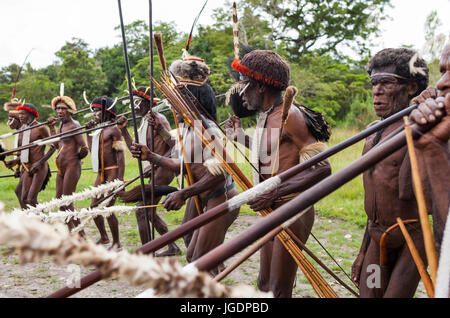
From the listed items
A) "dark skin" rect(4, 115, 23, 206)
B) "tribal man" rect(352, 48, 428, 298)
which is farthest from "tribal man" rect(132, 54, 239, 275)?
"dark skin" rect(4, 115, 23, 206)

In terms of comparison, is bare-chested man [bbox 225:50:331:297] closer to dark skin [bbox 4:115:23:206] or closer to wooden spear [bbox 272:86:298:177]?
wooden spear [bbox 272:86:298:177]

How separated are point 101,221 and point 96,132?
1.44 metres

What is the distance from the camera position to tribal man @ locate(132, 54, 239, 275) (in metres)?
3.40

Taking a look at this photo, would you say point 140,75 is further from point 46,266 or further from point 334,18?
point 46,266

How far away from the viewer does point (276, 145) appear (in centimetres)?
277

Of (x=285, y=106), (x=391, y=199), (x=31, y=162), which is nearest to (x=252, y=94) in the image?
(x=285, y=106)

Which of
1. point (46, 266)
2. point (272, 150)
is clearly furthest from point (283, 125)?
point (46, 266)

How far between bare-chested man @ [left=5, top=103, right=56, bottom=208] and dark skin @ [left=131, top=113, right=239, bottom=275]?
14.2 ft

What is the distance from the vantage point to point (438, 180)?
4.29 ft

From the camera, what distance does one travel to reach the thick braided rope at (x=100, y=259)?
67 cm

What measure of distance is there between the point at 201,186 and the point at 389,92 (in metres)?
1.77

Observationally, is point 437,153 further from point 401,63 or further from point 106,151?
point 106,151
